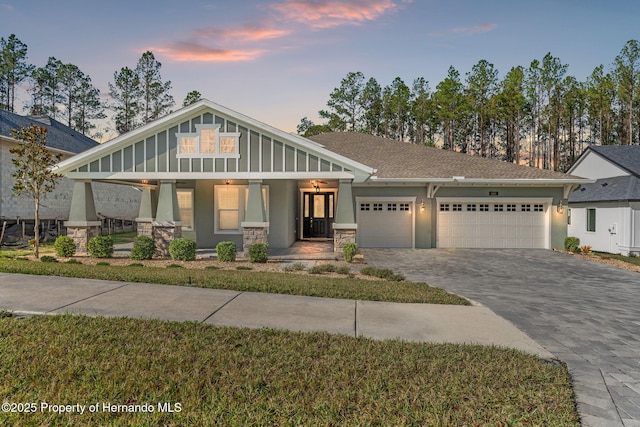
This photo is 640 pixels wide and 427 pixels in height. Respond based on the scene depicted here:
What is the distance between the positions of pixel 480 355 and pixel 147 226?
13402mm

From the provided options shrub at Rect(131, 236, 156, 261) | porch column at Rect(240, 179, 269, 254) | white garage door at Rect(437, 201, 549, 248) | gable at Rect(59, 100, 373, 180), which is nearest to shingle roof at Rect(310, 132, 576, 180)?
white garage door at Rect(437, 201, 549, 248)

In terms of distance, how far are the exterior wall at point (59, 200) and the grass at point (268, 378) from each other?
16.7 m

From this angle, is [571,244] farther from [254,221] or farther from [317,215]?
[254,221]

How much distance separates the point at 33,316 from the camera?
484 centimetres

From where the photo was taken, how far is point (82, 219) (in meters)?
13.0

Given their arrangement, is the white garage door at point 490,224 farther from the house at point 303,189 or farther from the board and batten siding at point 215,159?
the board and batten siding at point 215,159

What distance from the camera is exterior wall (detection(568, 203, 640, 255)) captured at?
15.9m

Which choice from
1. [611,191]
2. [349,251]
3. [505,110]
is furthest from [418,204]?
[505,110]

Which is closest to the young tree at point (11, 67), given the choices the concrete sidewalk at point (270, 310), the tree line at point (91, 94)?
the tree line at point (91, 94)

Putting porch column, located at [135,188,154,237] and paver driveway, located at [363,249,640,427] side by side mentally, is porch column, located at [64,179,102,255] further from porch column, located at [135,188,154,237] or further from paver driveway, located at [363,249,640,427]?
paver driveway, located at [363,249,640,427]

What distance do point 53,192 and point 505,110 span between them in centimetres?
3980

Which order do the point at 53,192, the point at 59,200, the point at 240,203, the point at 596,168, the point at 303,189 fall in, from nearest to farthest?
the point at 240,203, the point at 303,189, the point at 53,192, the point at 59,200, the point at 596,168

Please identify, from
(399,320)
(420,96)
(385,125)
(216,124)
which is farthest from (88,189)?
(420,96)

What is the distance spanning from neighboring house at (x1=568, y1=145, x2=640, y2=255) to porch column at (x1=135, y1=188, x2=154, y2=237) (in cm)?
2100
